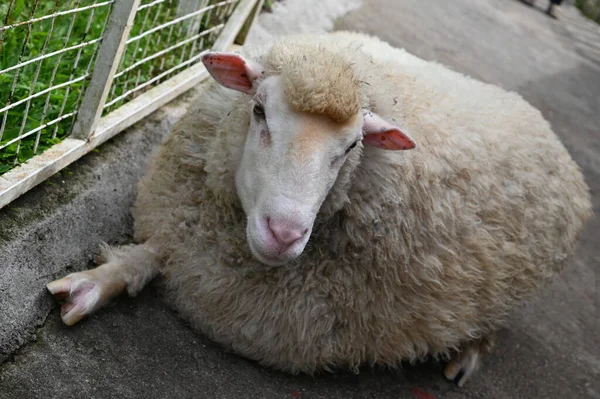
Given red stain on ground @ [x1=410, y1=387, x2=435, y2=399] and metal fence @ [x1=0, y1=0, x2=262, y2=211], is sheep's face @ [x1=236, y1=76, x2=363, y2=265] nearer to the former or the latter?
metal fence @ [x1=0, y1=0, x2=262, y2=211]

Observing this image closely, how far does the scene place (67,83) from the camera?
9.66 ft

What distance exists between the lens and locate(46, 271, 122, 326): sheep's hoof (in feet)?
9.23

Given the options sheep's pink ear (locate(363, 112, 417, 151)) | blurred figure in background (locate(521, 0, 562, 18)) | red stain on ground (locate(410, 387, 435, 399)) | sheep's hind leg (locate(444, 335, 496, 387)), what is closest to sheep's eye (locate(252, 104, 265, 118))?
sheep's pink ear (locate(363, 112, 417, 151))

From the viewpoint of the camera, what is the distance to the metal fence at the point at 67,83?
280 centimetres

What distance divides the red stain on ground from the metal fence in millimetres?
1810

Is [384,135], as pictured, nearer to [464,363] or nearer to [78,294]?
[78,294]

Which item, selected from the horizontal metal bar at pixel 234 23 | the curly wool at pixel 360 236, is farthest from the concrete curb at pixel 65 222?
the horizontal metal bar at pixel 234 23

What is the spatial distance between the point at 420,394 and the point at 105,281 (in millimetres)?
1511

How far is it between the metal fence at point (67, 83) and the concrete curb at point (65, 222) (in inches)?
3.5

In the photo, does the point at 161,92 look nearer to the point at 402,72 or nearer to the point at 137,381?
the point at 402,72

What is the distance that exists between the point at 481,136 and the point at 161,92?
1.66 m

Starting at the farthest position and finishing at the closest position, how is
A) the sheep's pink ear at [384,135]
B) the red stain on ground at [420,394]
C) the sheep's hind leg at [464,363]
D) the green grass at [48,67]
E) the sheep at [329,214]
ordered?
A: the sheep's hind leg at [464,363] → the red stain on ground at [420,394] → the green grass at [48,67] → the sheep's pink ear at [384,135] → the sheep at [329,214]

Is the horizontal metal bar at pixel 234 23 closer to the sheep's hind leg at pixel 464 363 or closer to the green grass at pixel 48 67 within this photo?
the green grass at pixel 48 67

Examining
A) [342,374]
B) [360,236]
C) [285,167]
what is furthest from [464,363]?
[285,167]
